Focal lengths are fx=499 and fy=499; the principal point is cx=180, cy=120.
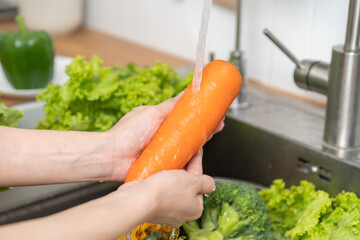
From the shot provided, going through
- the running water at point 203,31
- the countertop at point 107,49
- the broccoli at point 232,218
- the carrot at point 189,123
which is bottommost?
Answer: the broccoli at point 232,218

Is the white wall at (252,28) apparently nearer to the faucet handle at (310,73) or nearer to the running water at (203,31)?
the faucet handle at (310,73)

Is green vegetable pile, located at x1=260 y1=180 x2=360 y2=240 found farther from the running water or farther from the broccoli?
the running water

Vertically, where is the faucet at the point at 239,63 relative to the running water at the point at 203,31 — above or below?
below

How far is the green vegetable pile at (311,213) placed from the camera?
0.89 m

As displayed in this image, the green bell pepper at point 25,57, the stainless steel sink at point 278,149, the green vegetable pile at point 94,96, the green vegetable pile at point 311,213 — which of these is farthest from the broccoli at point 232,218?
the green bell pepper at point 25,57

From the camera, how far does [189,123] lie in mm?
900

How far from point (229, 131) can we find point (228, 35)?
0.42m

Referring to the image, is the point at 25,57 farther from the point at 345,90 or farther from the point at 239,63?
the point at 345,90

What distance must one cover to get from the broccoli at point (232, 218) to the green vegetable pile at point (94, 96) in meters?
0.32

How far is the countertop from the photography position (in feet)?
5.85

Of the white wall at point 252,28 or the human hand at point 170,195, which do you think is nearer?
the human hand at point 170,195

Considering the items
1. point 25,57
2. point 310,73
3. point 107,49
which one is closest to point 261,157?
point 310,73

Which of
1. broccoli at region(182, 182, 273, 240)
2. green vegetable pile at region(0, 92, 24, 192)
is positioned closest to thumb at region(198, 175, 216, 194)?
broccoli at region(182, 182, 273, 240)

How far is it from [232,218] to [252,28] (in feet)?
2.38
